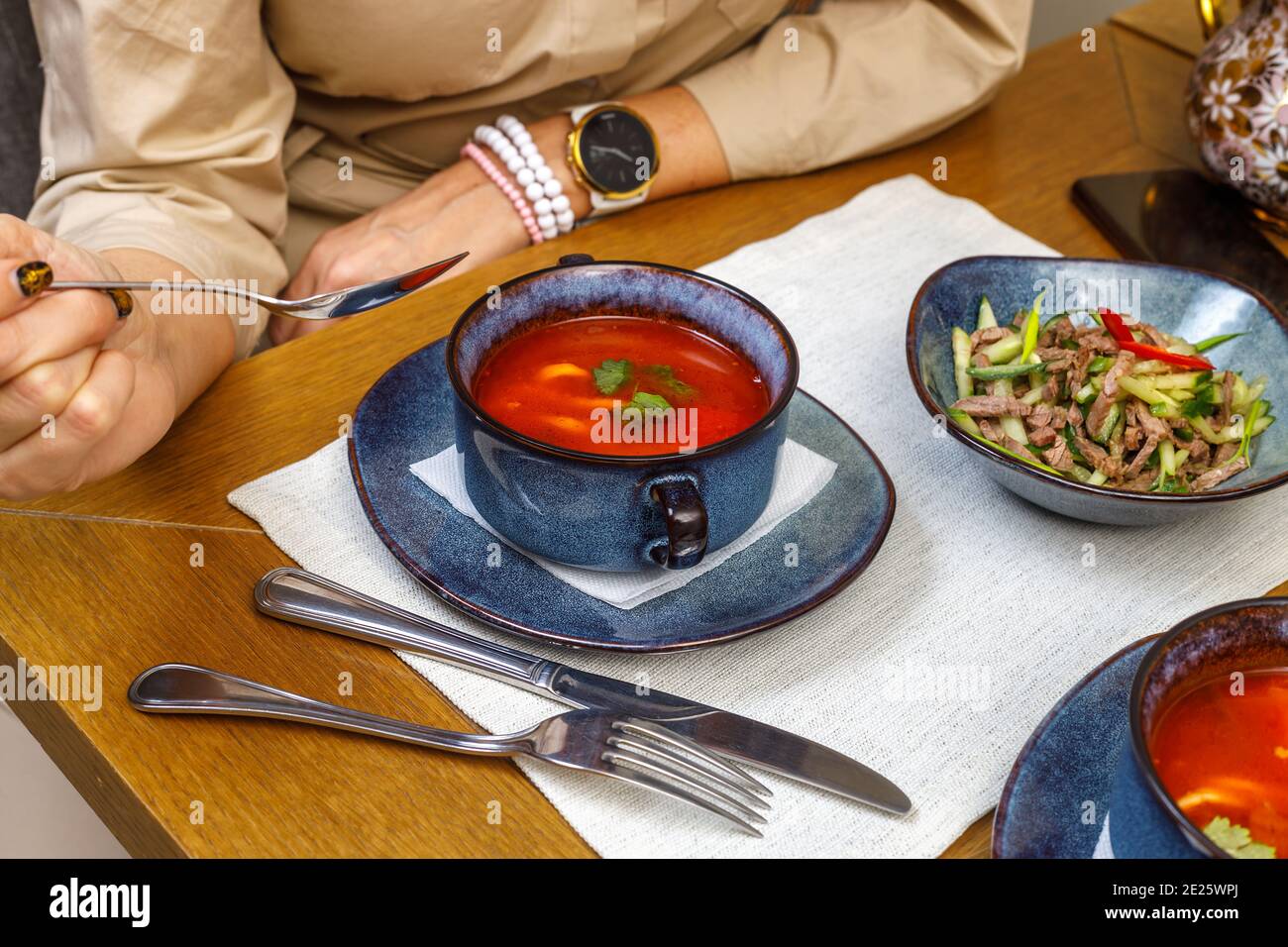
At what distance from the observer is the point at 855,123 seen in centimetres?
157

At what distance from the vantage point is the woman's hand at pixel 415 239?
4.81ft

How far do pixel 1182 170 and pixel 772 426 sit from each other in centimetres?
105

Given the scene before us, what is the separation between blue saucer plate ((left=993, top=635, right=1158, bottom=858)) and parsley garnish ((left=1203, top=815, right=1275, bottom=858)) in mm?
75

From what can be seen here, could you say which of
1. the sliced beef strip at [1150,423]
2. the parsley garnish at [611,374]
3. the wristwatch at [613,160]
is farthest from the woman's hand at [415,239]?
the sliced beef strip at [1150,423]

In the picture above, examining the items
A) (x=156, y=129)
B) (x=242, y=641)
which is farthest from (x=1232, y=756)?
(x=156, y=129)

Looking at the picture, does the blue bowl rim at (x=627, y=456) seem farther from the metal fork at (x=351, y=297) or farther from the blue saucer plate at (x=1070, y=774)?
the blue saucer plate at (x=1070, y=774)

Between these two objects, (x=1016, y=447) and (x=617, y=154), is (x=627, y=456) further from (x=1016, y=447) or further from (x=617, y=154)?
(x=617, y=154)

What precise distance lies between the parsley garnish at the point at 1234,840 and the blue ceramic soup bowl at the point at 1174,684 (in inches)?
1.6

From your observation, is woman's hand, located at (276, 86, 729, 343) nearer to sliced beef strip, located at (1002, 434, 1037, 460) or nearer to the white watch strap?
the white watch strap

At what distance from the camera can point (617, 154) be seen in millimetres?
1465

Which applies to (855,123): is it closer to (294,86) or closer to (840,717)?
(294,86)

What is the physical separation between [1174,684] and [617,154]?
1.00 m

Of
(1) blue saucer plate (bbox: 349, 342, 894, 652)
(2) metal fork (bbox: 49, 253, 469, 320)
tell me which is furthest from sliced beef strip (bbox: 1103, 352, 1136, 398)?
(2) metal fork (bbox: 49, 253, 469, 320)

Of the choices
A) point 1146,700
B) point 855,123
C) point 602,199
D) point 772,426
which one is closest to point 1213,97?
point 855,123
